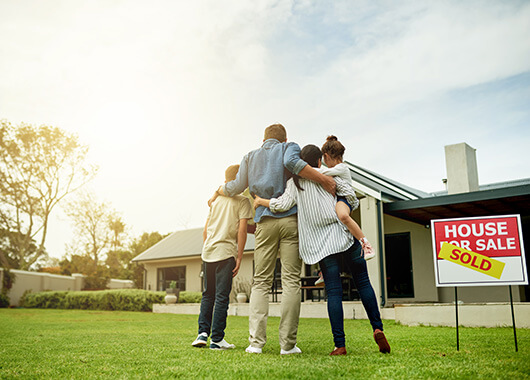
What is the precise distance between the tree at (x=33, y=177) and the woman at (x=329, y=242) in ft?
92.5

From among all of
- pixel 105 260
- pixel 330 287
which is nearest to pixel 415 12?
pixel 330 287

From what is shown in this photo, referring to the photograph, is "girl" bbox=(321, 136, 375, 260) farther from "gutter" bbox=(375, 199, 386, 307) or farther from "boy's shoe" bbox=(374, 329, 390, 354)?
"gutter" bbox=(375, 199, 386, 307)

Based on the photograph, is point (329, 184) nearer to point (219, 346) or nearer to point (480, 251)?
point (480, 251)

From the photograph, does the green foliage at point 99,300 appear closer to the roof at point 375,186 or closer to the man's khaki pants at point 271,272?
the roof at point 375,186

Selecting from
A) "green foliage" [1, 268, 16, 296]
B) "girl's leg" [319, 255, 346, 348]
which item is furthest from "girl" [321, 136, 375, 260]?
"green foliage" [1, 268, 16, 296]

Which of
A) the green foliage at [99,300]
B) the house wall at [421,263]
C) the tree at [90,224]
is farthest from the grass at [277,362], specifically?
the tree at [90,224]

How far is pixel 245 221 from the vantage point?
4230 millimetres

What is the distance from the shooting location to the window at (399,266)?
1293cm

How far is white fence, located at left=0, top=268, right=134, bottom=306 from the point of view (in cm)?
2502

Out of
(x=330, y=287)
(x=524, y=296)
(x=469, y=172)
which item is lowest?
(x=524, y=296)

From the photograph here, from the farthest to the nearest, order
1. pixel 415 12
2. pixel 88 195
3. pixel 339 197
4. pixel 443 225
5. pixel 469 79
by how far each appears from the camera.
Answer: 1. pixel 88 195
2. pixel 469 79
3. pixel 415 12
4. pixel 443 225
5. pixel 339 197

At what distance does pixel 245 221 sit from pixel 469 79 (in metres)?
9.58

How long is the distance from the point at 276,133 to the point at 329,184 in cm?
83

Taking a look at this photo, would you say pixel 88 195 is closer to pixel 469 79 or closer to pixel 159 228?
pixel 159 228
